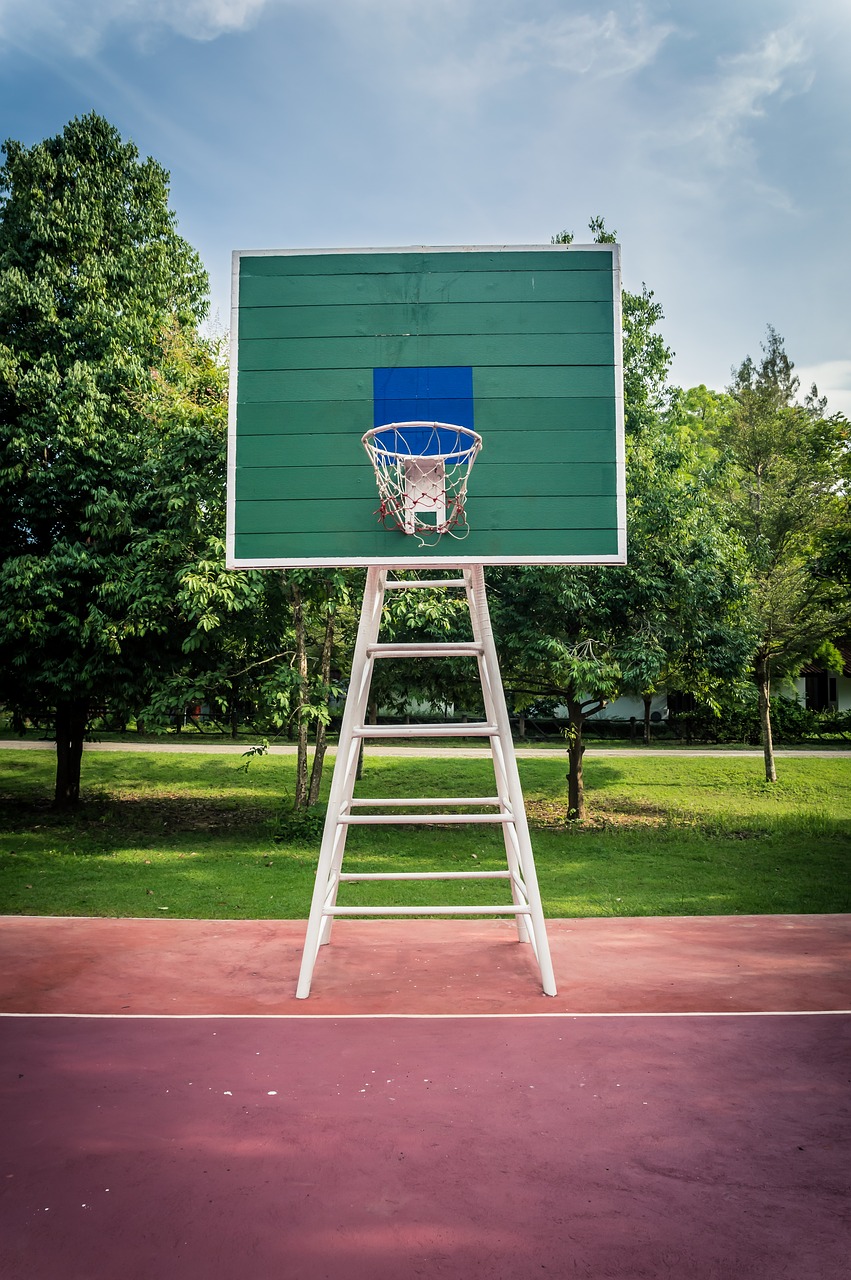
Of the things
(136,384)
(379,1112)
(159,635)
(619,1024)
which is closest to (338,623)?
(159,635)

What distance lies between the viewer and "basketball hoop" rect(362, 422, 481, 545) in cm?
626

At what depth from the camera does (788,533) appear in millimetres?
18062

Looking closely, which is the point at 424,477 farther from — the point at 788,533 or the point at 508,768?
the point at 788,533

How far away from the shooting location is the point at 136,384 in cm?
1330

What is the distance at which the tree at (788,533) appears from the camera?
16.3 m

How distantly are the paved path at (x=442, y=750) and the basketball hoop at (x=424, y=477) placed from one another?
12977 mm

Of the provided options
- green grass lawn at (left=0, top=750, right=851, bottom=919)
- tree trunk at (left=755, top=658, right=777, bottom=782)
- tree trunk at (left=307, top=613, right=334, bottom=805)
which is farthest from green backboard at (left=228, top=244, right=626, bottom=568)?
tree trunk at (left=755, top=658, right=777, bottom=782)

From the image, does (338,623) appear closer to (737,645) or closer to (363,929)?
(737,645)

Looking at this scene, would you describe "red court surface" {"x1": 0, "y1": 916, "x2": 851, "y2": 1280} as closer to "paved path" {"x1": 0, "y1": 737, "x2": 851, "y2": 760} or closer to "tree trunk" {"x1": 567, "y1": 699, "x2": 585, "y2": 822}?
"tree trunk" {"x1": 567, "y1": 699, "x2": 585, "y2": 822}

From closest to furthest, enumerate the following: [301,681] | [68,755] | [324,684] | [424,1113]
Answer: [424,1113]
[301,681]
[324,684]
[68,755]

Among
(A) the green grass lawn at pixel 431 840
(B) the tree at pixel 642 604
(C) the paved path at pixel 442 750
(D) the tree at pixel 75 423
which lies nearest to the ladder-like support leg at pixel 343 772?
(A) the green grass lawn at pixel 431 840

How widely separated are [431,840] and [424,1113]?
8148mm

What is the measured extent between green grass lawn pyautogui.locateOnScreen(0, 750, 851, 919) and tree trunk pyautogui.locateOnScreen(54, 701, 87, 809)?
30 centimetres

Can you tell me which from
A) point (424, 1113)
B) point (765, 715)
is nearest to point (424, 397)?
point (424, 1113)
